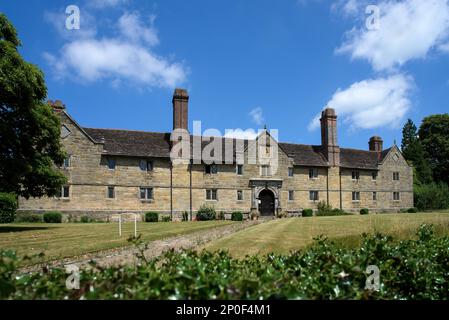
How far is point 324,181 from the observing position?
45188 mm

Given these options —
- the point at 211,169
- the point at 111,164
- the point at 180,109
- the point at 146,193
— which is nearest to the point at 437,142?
the point at 211,169

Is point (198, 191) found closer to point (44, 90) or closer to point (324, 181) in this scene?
point (324, 181)

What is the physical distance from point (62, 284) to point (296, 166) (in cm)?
4138

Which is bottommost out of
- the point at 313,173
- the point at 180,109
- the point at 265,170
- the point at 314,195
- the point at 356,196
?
the point at 356,196

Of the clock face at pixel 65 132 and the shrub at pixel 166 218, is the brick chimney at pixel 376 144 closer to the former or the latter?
the shrub at pixel 166 218

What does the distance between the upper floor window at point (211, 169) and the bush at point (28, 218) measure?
1608 cm

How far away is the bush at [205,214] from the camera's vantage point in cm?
3816

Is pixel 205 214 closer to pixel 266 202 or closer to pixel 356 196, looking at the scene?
pixel 266 202

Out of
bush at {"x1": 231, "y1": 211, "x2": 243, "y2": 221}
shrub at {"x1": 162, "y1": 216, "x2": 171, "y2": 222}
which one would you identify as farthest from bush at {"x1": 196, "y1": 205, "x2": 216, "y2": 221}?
shrub at {"x1": 162, "y1": 216, "x2": 171, "y2": 222}

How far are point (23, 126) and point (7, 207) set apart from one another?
41.3 feet

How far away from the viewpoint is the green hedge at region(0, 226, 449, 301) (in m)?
3.53

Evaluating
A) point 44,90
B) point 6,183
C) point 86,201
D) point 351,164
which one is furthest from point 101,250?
point 351,164

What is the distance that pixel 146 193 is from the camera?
125ft

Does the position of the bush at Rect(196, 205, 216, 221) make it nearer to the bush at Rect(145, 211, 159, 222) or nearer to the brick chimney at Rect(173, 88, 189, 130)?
the bush at Rect(145, 211, 159, 222)
